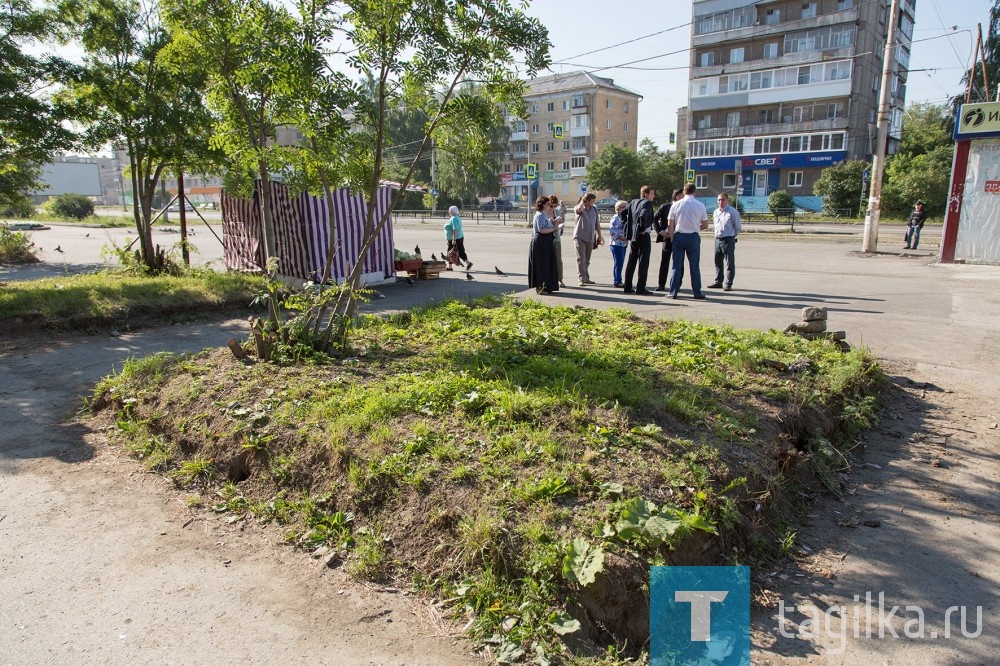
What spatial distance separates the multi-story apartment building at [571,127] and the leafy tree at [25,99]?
6235 centimetres

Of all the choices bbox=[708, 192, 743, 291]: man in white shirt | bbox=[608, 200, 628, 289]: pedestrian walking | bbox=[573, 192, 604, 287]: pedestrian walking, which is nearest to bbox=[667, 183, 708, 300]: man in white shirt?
bbox=[708, 192, 743, 291]: man in white shirt

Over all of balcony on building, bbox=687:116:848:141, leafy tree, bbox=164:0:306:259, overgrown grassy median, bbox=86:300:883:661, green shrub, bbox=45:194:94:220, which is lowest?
overgrown grassy median, bbox=86:300:883:661

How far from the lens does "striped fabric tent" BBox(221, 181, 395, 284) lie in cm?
1198

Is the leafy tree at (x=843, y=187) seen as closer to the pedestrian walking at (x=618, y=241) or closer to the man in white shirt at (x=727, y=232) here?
the man in white shirt at (x=727, y=232)

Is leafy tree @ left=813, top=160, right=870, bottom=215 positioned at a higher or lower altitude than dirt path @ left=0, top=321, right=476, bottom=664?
higher

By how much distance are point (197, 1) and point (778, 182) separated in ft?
185

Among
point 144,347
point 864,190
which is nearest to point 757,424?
point 144,347

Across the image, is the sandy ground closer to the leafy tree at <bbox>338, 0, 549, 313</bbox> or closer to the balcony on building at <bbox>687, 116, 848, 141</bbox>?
the leafy tree at <bbox>338, 0, 549, 313</bbox>

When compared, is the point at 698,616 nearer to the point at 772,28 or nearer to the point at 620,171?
the point at 620,171

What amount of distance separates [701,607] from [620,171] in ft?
193

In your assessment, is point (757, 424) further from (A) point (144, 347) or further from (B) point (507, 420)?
(A) point (144, 347)

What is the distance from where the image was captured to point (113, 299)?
9406mm

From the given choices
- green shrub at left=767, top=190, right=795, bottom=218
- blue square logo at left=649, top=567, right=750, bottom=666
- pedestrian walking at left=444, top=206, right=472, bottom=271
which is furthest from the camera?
green shrub at left=767, top=190, right=795, bottom=218

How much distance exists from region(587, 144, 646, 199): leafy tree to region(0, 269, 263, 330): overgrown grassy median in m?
51.7
